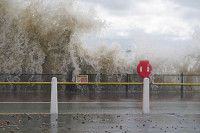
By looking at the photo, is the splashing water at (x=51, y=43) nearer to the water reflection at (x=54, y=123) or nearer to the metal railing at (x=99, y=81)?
the metal railing at (x=99, y=81)

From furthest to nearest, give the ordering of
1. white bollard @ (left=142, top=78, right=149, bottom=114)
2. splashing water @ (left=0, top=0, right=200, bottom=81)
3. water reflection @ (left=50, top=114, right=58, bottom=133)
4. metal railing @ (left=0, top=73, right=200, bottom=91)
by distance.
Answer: splashing water @ (left=0, top=0, right=200, bottom=81)
metal railing @ (left=0, top=73, right=200, bottom=91)
white bollard @ (left=142, top=78, right=149, bottom=114)
water reflection @ (left=50, top=114, right=58, bottom=133)

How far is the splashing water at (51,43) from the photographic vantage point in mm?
23078

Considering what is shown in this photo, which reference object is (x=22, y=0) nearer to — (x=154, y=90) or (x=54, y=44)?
(x=54, y=44)

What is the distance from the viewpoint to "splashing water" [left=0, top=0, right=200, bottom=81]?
75.7 feet

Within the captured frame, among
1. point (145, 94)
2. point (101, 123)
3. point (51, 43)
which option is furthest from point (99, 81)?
point (101, 123)

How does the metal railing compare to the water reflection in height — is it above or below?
above

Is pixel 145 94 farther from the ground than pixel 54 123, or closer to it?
farther from the ground

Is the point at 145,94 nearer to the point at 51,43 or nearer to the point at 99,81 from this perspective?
the point at 99,81

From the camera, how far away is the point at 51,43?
23.8 meters

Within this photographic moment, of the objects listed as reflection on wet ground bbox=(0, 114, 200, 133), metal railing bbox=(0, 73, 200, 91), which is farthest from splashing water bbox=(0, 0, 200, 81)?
reflection on wet ground bbox=(0, 114, 200, 133)

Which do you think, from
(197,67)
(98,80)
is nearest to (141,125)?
(98,80)

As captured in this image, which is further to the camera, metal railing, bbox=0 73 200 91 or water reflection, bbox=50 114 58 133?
metal railing, bbox=0 73 200 91

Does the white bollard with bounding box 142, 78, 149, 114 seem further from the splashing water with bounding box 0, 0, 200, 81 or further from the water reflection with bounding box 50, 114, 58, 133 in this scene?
the splashing water with bounding box 0, 0, 200, 81

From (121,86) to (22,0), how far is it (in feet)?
31.4
